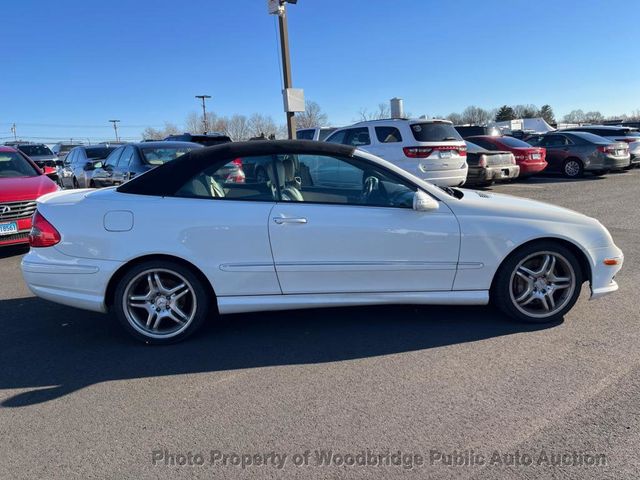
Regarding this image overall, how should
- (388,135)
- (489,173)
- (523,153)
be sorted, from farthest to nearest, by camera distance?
(523,153) < (489,173) < (388,135)

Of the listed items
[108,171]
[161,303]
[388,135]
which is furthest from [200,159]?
[388,135]

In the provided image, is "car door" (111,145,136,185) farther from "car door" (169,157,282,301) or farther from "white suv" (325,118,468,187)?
"car door" (169,157,282,301)

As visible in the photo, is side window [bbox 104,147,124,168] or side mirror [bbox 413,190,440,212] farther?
side window [bbox 104,147,124,168]

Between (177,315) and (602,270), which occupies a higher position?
(602,270)

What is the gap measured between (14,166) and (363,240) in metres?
6.84

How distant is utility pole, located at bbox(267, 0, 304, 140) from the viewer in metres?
11.9

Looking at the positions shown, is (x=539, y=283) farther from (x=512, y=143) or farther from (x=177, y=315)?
(x=512, y=143)

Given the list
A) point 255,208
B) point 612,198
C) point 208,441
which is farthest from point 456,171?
point 208,441

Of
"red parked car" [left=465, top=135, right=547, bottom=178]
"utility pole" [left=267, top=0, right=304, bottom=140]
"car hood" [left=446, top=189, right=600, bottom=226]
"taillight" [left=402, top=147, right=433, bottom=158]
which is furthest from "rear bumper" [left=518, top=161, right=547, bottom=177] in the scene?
"car hood" [left=446, top=189, right=600, bottom=226]

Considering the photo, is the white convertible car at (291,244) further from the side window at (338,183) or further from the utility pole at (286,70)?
the utility pole at (286,70)

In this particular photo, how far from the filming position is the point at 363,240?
12.5ft

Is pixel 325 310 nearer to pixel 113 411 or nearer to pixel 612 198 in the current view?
pixel 113 411

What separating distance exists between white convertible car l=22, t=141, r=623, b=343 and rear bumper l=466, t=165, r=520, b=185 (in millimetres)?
9122

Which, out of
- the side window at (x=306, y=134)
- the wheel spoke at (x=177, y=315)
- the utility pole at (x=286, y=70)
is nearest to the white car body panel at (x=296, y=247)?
the wheel spoke at (x=177, y=315)
